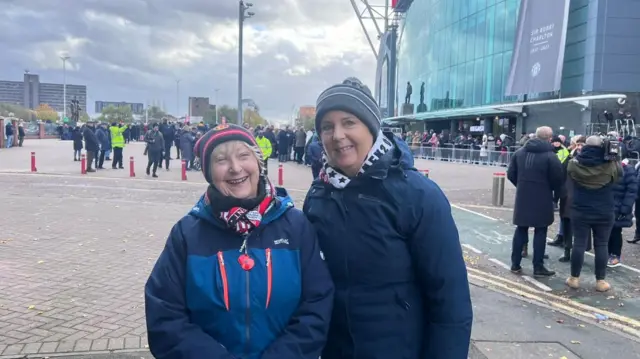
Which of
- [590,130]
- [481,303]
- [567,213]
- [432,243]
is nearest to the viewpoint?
[432,243]

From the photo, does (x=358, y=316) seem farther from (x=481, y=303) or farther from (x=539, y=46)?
(x=539, y=46)

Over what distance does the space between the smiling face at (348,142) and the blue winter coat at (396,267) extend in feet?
0.28

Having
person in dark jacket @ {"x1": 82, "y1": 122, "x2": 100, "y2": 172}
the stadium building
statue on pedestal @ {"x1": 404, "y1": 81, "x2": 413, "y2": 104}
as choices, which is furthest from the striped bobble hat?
statue on pedestal @ {"x1": 404, "y1": 81, "x2": 413, "y2": 104}

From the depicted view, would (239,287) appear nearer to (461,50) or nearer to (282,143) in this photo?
(282,143)

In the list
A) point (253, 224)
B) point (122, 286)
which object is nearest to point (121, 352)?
point (122, 286)

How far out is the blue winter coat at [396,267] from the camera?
200 centimetres

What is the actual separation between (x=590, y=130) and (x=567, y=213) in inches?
776

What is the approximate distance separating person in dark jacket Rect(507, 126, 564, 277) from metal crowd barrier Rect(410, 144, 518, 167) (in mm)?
16959

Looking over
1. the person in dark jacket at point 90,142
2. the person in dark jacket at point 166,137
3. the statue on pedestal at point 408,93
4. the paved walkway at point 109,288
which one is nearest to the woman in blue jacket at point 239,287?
the paved walkway at point 109,288

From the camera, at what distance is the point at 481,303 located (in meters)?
5.72

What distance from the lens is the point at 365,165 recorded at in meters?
2.07

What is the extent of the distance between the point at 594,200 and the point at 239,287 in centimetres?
555

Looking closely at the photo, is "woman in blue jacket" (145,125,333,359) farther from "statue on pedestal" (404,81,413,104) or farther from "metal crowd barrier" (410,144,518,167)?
"statue on pedestal" (404,81,413,104)

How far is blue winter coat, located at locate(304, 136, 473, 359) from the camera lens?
2.00 metres
